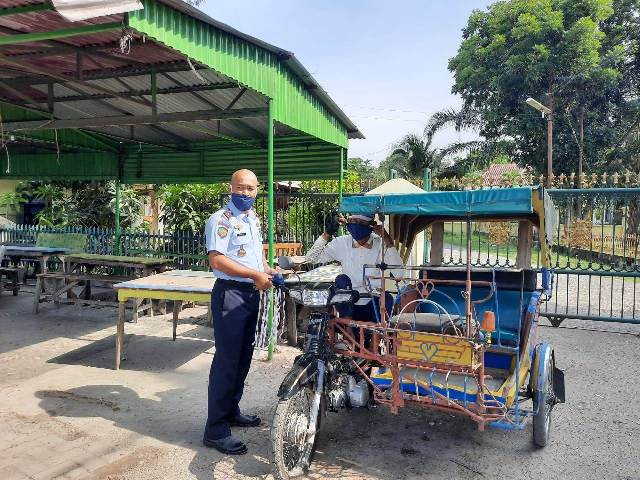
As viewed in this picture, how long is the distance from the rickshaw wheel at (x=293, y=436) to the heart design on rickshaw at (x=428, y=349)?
0.88 metres

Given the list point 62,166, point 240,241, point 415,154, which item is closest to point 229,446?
point 240,241

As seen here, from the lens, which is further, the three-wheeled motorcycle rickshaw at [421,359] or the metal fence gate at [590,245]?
the metal fence gate at [590,245]

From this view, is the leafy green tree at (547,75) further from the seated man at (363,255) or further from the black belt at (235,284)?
the black belt at (235,284)

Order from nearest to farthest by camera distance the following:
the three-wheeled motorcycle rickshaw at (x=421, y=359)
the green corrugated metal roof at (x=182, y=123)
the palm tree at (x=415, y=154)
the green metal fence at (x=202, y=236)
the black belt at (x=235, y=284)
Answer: the three-wheeled motorcycle rickshaw at (x=421, y=359) < the black belt at (x=235, y=284) < the green corrugated metal roof at (x=182, y=123) < the green metal fence at (x=202, y=236) < the palm tree at (x=415, y=154)

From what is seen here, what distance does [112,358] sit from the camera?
Result: 6445 millimetres

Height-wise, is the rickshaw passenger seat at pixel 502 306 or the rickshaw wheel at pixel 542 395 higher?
the rickshaw passenger seat at pixel 502 306

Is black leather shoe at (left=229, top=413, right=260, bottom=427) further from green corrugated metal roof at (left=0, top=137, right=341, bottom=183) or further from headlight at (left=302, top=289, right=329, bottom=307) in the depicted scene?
green corrugated metal roof at (left=0, top=137, right=341, bottom=183)

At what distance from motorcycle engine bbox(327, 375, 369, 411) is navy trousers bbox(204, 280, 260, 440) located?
32.5 inches

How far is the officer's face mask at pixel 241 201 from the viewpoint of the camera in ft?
13.2

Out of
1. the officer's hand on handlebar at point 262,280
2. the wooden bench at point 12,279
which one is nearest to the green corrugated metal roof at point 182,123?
the officer's hand on handlebar at point 262,280

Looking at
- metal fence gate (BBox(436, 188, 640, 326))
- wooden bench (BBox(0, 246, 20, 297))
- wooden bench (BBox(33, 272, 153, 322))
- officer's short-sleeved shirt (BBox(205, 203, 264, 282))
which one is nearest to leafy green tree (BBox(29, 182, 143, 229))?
wooden bench (BBox(0, 246, 20, 297))

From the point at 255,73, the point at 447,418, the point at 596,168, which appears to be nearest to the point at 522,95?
the point at 596,168

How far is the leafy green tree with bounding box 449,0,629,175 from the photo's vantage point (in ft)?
82.1

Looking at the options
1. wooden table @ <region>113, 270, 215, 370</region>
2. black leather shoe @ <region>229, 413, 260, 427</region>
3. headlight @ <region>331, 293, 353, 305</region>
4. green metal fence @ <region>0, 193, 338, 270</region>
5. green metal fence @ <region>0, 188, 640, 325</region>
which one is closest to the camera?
headlight @ <region>331, 293, 353, 305</region>
